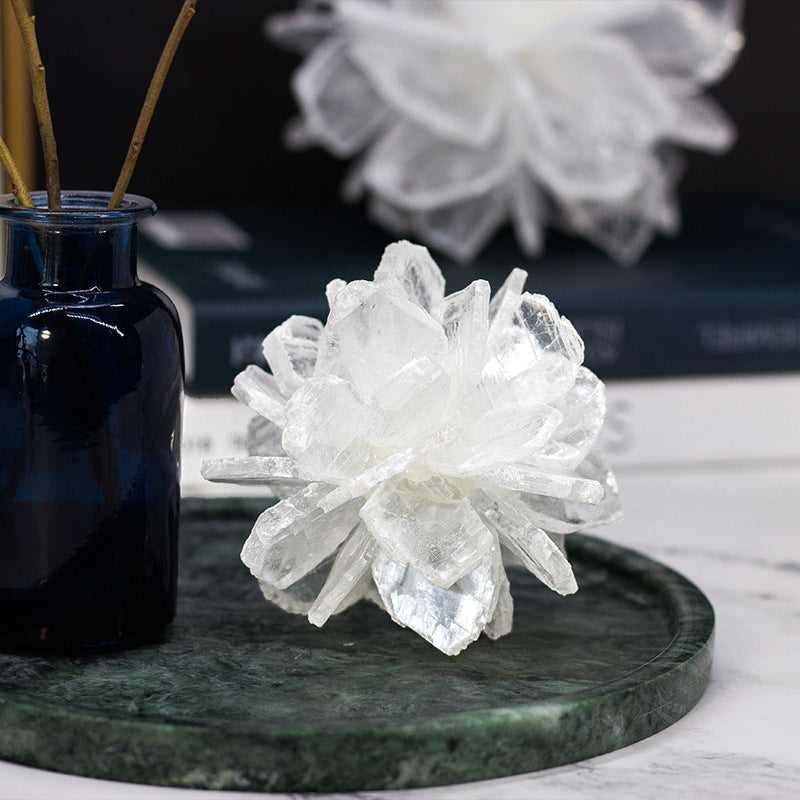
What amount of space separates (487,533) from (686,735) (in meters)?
0.08

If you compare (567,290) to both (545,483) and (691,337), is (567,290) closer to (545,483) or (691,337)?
(691,337)

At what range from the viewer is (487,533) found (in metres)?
0.42

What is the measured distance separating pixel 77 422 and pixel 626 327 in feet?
1.54

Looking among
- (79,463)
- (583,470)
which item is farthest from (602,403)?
(79,463)

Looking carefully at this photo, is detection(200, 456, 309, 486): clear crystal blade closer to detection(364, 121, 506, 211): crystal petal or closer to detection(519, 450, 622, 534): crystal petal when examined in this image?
detection(519, 450, 622, 534): crystal petal

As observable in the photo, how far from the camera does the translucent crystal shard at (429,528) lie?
1.34ft

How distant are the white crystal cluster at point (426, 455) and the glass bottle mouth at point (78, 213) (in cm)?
6

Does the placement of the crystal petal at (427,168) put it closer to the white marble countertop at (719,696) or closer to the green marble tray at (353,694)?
the white marble countertop at (719,696)

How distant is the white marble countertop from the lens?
0.39 meters

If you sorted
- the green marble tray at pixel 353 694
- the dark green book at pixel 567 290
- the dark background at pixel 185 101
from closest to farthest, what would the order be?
the green marble tray at pixel 353 694
the dark green book at pixel 567 290
the dark background at pixel 185 101

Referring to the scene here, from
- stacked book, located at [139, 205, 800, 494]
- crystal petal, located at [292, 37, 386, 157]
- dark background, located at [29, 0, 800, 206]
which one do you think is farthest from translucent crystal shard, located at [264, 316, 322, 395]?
dark background, located at [29, 0, 800, 206]

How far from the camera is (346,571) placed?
17.1 inches

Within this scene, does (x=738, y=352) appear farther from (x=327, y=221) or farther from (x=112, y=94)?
(x=112, y=94)

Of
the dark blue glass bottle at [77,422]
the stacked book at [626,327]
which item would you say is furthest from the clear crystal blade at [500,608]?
the stacked book at [626,327]
